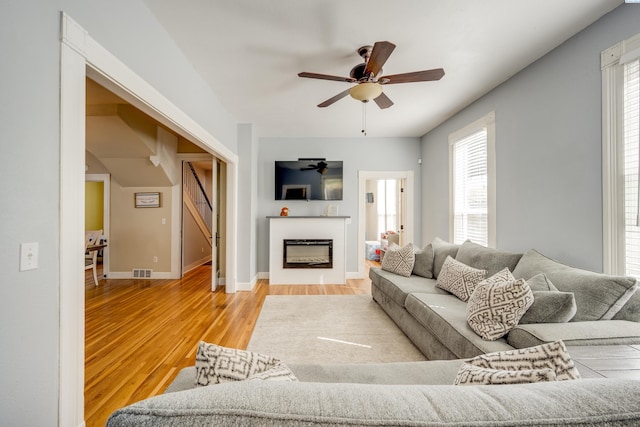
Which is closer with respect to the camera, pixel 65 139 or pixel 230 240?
pixel 65 139

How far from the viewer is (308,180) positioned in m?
5.20

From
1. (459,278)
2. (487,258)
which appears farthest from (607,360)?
(487,258)

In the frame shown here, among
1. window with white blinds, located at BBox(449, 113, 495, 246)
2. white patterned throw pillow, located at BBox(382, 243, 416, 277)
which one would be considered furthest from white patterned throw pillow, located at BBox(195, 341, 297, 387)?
window with white blinds, located at BBox(449, 113, 495, 246)

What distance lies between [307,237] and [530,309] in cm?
365

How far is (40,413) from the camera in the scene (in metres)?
1.17

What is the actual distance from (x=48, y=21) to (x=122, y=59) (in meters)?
0.48

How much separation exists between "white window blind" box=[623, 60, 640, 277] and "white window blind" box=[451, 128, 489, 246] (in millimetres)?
1564

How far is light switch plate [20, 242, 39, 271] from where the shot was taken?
110cm

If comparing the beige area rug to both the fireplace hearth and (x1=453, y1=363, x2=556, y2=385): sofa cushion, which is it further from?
(x1=453, y1=363, x2=556, y2=385): sofa cushion

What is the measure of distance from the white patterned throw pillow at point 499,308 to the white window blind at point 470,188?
1.95 metres

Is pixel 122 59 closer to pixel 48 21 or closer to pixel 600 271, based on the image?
pixel 48 21

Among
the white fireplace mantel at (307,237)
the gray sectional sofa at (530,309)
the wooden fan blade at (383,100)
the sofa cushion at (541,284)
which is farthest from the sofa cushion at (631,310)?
the white fireplace mantel at (307,237)

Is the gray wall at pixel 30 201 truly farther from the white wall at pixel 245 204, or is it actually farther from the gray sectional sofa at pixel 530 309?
the white wall at pixel 245 204

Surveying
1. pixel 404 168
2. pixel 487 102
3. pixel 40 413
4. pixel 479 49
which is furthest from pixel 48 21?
pixel 404 168
